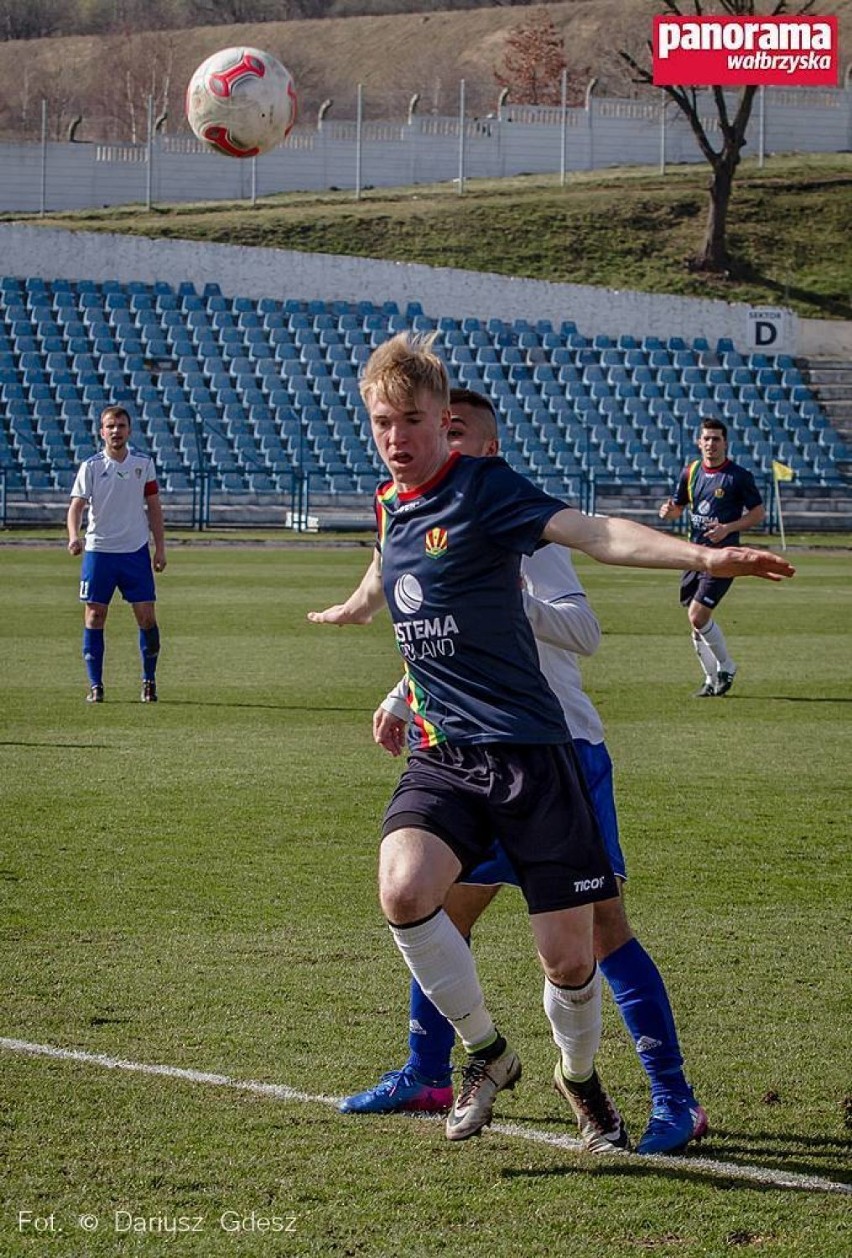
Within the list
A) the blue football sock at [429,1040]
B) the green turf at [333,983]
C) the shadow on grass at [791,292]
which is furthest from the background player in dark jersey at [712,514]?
the shadow on grass at [791,292]

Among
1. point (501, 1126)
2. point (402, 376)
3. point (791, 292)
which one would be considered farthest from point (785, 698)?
point (791, 292)

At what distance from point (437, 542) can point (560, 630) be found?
43cm

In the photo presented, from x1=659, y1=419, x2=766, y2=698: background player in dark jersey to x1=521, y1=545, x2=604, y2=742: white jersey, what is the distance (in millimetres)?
9312

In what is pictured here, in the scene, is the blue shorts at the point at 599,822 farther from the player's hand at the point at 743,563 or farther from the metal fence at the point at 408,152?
the metal fence at the point at 408,152

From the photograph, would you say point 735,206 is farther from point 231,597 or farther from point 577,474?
point 231,597

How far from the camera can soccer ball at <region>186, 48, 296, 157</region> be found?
2128cm

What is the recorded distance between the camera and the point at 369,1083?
16.6ft

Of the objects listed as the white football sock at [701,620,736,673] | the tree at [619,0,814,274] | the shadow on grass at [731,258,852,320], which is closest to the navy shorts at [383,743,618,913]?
the white football sock at [701,620,736,673]

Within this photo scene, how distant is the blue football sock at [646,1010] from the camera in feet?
15.6

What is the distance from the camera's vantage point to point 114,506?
13719 mm

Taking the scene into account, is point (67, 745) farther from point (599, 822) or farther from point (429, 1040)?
point (599, 822)

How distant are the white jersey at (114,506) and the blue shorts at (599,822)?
30.2ft

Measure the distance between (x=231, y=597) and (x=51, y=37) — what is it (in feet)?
375

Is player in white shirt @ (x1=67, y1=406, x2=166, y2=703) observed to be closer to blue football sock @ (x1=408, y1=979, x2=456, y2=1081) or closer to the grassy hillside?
blue football sock @ (x1=408, y1=979, x2=456, y2=1081)
